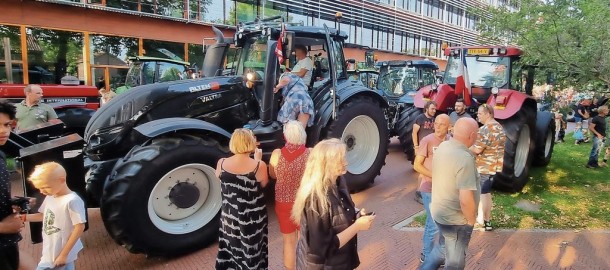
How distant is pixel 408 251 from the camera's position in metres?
4.32

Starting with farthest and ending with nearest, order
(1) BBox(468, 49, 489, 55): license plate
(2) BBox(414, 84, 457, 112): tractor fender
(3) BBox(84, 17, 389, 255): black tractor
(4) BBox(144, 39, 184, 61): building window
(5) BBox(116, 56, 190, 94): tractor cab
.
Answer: (4) BBox(144, 39, 184, 61): building window, (5) BBox(116, 56, 190, 94): tractor cab, (2) BBox(414, 84, 457, 112): tractor fender, (1) BBox(468, 49, 489, 55): license plate, (3) BBox(84, 17, 389, 255): black tractor

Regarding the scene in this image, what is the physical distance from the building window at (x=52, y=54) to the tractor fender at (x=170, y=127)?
1283 centimetres

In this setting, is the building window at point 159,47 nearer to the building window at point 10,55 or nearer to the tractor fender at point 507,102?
the building window at point 10,55

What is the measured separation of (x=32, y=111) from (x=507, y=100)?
731cm

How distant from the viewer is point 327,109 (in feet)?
18.4

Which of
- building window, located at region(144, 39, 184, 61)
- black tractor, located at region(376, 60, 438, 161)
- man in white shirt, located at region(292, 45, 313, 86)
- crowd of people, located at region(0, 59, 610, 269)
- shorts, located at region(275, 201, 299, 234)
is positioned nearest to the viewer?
crowd of people, located at region(0, 59, 610, 269)

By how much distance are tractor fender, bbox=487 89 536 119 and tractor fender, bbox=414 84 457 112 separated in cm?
93

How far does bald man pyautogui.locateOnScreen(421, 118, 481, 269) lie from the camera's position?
2.95 m

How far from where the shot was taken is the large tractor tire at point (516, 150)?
582 cm

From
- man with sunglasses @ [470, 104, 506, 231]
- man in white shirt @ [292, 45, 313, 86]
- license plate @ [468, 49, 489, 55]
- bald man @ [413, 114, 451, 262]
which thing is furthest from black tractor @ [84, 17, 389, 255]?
license plate @ [468, 49, 489, 55]

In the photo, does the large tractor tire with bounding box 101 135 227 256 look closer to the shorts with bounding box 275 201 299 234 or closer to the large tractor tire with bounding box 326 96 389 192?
the shorts with bounding box 275 201 299 234

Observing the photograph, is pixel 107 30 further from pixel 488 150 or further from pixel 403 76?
pixel 488 150

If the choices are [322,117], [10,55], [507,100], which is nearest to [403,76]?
[507,100]

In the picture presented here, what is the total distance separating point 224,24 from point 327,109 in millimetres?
15163
